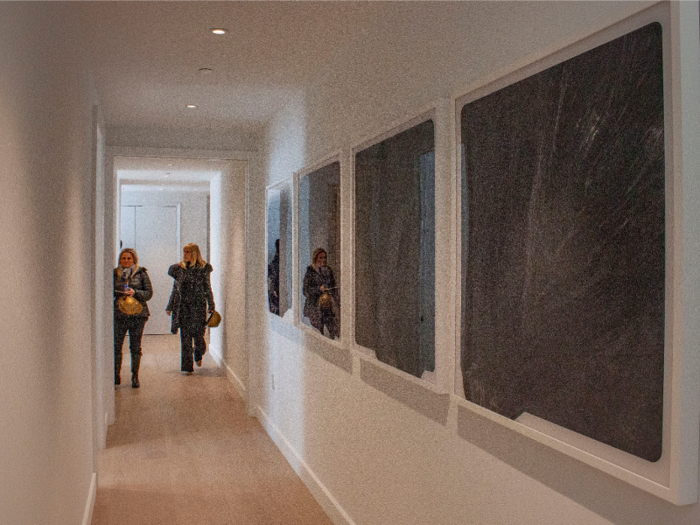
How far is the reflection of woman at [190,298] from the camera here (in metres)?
7.16

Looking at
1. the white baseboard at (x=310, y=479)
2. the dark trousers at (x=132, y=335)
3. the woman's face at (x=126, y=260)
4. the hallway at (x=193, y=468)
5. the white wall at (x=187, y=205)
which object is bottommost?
the hallway at (x=193, y=468)

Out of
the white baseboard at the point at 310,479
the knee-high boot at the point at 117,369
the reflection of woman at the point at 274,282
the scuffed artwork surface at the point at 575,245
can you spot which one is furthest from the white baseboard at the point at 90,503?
the knee-high boot at the point at 117,369

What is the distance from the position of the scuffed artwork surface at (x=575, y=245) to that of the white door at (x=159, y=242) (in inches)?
369

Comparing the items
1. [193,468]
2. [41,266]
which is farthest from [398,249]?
[193,468]

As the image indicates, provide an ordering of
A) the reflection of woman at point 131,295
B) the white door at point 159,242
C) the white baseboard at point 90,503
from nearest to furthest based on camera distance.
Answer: the white baseboard at point 90,503 < the reflection of woman at point 131,295 < the white door at point 159,242

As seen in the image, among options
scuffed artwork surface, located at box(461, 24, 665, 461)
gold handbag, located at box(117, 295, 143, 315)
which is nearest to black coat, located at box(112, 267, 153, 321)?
gold handbag, located at box(117, 295, 143, 315)

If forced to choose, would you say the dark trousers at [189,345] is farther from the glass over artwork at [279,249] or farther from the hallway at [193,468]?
the glass over artwork at [279,249]

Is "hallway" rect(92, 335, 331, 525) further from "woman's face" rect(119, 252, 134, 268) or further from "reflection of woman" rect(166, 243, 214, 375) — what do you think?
"woman's face" rect(119, 252, 134, 268)

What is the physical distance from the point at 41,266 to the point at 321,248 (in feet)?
5.50

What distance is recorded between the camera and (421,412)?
234cm

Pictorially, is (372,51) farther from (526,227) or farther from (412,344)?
(526,227)

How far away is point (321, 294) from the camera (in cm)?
338

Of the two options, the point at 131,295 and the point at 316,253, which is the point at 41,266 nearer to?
the point at 316,253

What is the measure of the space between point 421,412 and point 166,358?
651cm
